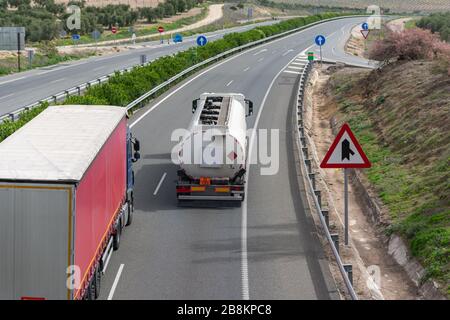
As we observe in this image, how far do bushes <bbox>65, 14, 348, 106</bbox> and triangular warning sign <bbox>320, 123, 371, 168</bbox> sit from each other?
15.2m

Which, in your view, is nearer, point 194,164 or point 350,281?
point 350,281

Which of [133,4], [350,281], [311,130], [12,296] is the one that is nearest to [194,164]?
[350,281]

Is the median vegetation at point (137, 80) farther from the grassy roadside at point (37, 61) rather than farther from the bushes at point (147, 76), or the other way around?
the grassy roadside at point (37, 61)

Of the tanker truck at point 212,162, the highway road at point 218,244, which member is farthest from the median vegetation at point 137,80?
the tanker truck at point 212,162

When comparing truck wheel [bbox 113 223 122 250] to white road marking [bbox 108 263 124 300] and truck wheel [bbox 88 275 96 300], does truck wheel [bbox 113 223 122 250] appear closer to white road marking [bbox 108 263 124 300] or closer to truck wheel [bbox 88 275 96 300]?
white road marking [bbox 108 263 124 300]

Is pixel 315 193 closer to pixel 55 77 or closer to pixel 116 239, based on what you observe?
pixel 116 239

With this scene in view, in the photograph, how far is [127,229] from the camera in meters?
20.8

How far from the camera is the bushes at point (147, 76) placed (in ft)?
116

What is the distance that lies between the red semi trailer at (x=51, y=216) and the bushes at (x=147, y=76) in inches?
619

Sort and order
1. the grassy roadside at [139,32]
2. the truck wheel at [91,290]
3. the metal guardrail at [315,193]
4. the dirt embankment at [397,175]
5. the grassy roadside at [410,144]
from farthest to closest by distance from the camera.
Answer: the grassy roadside at [139,32]
the grassy roadside at [410,144]
the dirt embankment at [397,175]
the metal guardrail at [315,193]
the truck wheel at [91,290]

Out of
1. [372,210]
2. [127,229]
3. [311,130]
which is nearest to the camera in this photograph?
[127,229]
